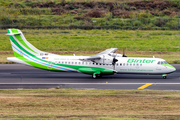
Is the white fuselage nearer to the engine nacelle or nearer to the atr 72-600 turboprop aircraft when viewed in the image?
the atr 72-600 turboprop aircraft

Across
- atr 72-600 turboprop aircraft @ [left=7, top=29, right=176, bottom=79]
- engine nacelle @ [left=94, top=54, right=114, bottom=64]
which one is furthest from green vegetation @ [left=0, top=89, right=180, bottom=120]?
atr 72-600 turboprop aircraft @ [left=7, top=29, right=176, bottom=79]

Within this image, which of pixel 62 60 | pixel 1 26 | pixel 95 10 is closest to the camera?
pixel 62 60

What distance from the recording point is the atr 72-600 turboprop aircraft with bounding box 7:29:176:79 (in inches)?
1202

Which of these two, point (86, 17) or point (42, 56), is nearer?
point (42, 56)

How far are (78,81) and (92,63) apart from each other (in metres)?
2.78

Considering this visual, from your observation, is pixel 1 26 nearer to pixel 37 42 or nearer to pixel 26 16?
pixel 26 16

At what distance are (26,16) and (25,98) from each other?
2404 inches

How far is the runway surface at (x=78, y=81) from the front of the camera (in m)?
27.2

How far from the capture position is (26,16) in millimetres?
78562

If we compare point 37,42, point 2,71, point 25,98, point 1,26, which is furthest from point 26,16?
point 25,98

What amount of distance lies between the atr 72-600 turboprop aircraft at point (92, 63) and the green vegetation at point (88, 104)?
7.10m

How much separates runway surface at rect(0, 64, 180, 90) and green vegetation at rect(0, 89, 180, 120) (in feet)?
11.0

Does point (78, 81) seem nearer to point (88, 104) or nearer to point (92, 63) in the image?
point (92, 63)

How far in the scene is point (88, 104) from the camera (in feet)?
63.1
